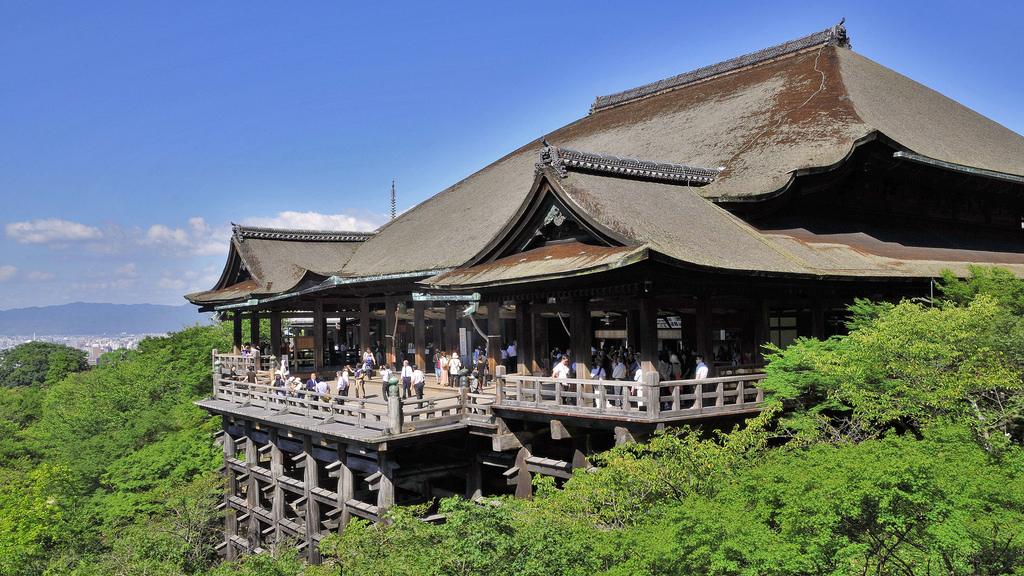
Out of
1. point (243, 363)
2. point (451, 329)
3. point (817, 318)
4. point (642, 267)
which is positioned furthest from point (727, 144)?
point (243, 363)

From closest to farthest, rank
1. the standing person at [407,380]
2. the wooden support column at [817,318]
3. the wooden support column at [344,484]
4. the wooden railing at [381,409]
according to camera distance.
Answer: the wooden railing at [381,409], the wooden support column at [817,318], the wooden support column at [344,484], the standing person at [407,380]

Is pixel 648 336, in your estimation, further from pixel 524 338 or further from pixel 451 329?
pixel 451 329

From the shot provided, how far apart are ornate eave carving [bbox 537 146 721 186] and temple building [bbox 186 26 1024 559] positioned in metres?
0.06

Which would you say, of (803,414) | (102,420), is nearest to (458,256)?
(803,414)

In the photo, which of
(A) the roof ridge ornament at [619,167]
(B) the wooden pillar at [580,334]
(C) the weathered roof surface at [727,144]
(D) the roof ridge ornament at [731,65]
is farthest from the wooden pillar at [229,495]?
(D) the roof ridge ornament at [731,65]

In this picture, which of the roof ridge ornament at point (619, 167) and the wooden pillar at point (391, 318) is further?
the wooden pillar at point (391, 318)

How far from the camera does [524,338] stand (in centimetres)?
1861

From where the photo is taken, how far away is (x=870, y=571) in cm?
927

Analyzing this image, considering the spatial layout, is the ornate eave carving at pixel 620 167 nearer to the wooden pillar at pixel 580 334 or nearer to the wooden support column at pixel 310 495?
the wooden pillar at pixel 580 334

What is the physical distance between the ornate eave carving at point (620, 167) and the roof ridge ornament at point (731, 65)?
10773 millimetres

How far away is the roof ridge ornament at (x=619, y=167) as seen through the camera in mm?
16812

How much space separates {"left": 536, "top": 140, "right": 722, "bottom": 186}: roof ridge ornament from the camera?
662 inches

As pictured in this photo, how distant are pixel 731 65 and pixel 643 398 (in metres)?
22.8

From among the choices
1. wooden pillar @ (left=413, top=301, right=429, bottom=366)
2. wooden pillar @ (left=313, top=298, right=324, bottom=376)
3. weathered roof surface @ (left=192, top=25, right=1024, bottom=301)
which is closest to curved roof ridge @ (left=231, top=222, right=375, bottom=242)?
weathered roof surface @ (left=192, top=25, right=1024, bottom=301)
